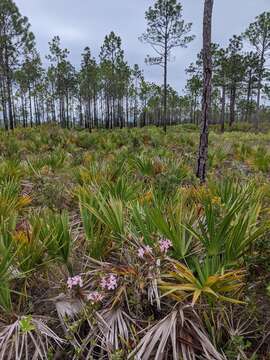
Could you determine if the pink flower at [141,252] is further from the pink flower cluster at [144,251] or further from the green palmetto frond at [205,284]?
the green palmetto frond at [205,284]

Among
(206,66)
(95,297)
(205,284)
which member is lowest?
(95,297)

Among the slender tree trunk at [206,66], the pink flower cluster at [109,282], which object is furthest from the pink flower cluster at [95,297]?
the slender tree trunk at [206,66]

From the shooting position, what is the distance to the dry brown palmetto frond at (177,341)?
2279 mm

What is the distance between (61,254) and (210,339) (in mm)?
1578

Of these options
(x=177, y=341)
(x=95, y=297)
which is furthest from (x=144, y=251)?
(x=177, y=341)

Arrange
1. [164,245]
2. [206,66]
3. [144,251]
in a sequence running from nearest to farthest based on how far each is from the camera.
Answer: [164,245] → [144,251] → [206,66]

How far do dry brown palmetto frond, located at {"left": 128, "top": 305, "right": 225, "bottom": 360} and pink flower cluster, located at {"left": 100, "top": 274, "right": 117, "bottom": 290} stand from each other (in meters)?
0.46

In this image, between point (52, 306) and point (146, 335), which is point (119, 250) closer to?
point (52, 306)

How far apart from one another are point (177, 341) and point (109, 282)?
0.71 meters

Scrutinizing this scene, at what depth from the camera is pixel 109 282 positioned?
8.74ft

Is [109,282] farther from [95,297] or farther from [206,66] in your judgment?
[206,66]

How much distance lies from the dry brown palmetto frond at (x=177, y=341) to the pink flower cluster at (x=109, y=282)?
0.46 m

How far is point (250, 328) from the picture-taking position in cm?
265

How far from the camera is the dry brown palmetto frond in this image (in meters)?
2.28
